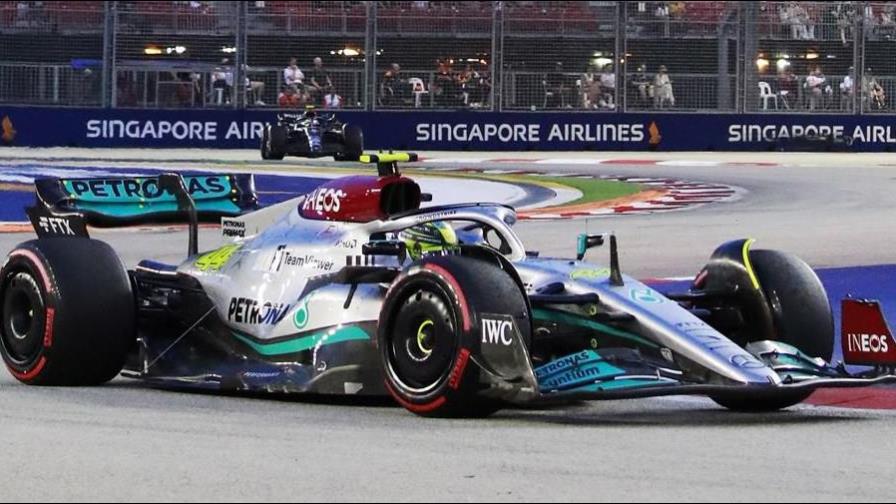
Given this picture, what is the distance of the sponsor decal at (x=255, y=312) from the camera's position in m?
8.42

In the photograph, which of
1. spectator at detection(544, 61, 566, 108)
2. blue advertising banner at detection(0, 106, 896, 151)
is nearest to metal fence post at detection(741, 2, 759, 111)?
blue advertising banner at detection(0, 106, 896, 151)

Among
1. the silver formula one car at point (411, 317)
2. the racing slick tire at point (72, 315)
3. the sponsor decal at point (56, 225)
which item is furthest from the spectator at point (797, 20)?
the racing slick tire at point (72, 315)

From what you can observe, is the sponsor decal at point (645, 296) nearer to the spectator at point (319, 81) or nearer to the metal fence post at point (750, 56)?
the spectator at point (319, 81)

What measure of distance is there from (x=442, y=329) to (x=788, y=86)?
1040 inches

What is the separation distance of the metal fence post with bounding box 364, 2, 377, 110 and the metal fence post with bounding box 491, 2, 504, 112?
2218 millimetres

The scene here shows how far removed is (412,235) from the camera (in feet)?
27.9

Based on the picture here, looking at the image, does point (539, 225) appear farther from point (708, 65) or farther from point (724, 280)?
point (708, 65)

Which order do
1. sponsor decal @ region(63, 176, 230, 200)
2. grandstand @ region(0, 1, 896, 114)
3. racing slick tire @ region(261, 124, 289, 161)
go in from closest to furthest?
sponsor decal @ region(63, 176, 230, 200) < racing slick tire @ region(261, 124, 289, 161) < grandstand @ region(0, 1, 896, 114)

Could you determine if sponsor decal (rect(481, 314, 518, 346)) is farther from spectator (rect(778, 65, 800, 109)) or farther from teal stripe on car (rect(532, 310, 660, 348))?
spectator (rect(778, 65, 800, 109))

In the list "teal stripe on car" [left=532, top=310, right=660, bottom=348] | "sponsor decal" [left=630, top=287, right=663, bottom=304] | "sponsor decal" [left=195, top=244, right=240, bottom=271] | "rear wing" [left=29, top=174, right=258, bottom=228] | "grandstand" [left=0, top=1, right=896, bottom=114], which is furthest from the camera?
"grandstand" [left=0, top=1, right=896, bottom=114]

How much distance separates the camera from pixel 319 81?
32656 mm

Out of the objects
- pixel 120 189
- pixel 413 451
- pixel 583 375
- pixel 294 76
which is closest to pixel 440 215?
pixel 583 375

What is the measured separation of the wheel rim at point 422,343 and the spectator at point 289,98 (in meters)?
25.4

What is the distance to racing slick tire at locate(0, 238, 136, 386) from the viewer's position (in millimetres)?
8516
